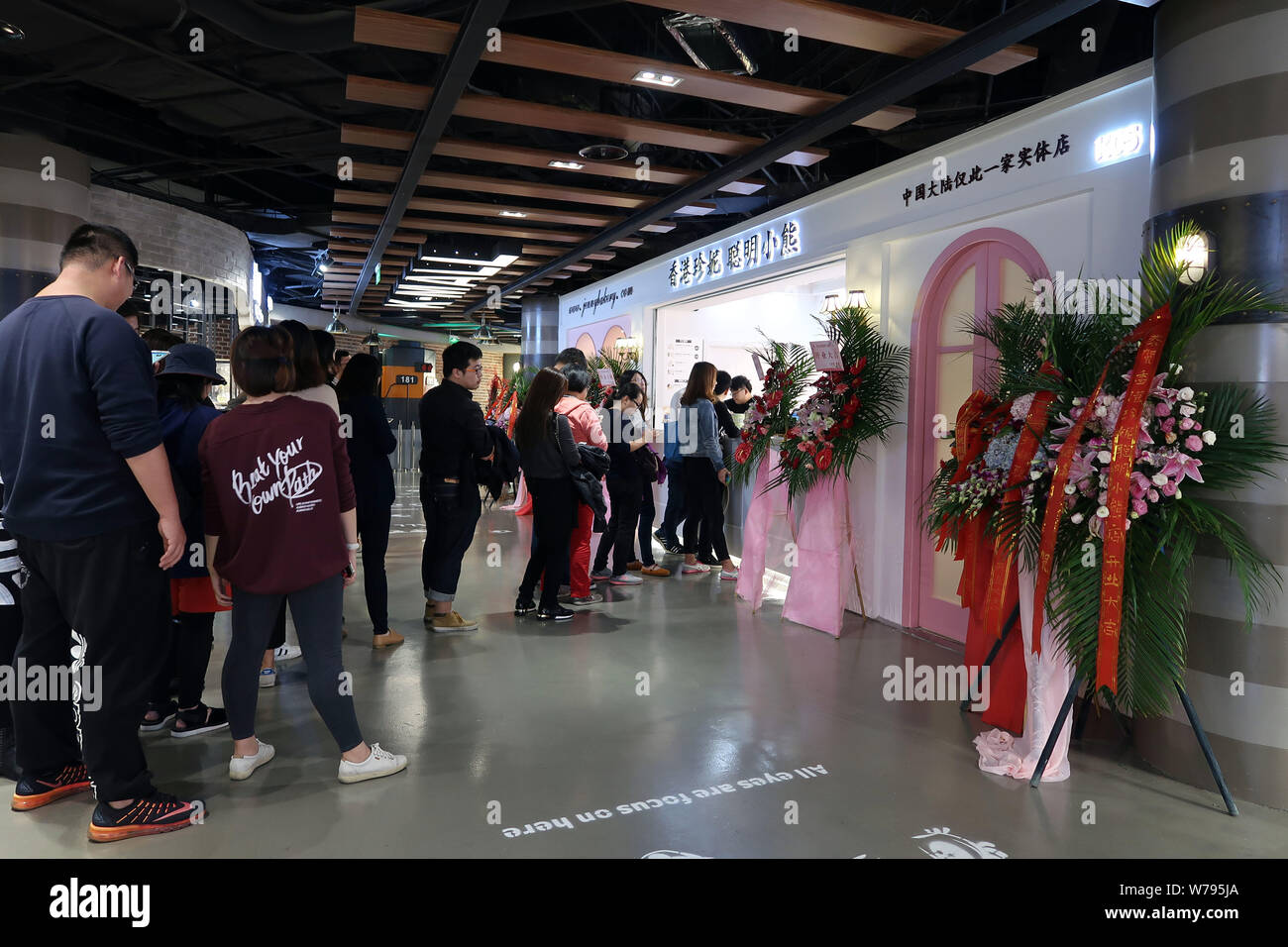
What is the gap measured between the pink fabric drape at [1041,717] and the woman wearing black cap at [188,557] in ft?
Answer: 9.58

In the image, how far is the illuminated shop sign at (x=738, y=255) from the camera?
6.70 metres

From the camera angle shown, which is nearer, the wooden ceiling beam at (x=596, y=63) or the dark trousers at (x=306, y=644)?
the dark trousers at (x=306, y=644)

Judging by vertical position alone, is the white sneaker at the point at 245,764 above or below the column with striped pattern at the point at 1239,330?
below

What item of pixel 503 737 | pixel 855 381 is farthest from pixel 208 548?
pixel 855 381

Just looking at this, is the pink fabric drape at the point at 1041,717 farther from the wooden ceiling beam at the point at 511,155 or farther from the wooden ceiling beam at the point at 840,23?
the wooden ceiling beam at the point at 511,155

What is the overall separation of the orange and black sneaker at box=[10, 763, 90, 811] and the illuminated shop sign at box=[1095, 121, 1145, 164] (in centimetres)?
480

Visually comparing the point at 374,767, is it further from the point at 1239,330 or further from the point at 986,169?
the point at 986,169

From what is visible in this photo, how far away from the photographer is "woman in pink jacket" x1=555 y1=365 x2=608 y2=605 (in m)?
5.50

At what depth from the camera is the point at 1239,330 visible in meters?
2.99

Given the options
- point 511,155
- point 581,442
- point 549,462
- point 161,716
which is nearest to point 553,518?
point 549,462

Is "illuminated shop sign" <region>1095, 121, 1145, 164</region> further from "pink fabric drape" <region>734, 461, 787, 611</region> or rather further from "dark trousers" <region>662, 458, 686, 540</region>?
"dark trousers" <region>662, 458, 686, 540</region>

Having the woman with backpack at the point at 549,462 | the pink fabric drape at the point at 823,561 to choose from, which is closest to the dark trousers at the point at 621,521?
the woman with backpack at the point at 549,462

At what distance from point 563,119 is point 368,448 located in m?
2.33

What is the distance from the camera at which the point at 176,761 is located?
3.20m
